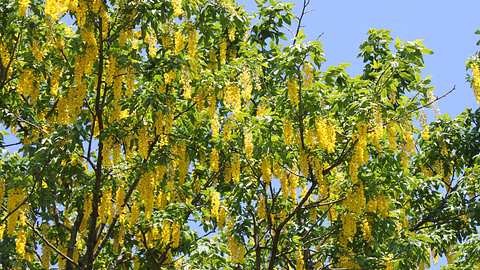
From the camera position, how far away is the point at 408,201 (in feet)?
34.5

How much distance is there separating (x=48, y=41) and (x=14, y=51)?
811mm

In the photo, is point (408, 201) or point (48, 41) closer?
point (48, 41)

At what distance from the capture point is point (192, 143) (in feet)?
30.3

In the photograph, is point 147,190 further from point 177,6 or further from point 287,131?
point 177,6

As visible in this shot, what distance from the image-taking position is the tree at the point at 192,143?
8.28 meters

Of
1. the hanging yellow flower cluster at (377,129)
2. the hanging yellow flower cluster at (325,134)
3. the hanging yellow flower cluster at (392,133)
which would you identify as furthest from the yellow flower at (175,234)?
the hanging yellow flower cluster at (392,133)

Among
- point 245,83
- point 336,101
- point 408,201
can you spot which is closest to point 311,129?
point 336,101

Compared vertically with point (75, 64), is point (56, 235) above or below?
below

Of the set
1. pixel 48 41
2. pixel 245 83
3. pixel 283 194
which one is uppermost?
pixel 48 41

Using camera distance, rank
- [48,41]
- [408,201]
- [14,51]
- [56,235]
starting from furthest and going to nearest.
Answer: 1. [408,201]
2. [56,235]
3. [14,51]
4. [48,41]

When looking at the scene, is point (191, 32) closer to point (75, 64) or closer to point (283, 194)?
point (75, 64)

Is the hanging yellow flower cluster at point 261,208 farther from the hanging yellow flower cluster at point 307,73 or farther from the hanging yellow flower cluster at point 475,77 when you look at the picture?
the hanging yellow flower cluster at point 475,77

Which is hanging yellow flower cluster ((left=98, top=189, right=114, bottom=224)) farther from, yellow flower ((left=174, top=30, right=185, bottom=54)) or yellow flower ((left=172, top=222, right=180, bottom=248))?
yellow flower ((left=174, top=30, right=185, bottom=54))

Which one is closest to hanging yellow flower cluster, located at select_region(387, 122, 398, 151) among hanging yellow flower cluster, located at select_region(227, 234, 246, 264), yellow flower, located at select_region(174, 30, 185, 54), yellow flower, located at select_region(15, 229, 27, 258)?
hanging yellow flower cluster, located at select_region(227, 234, 246, 264)
